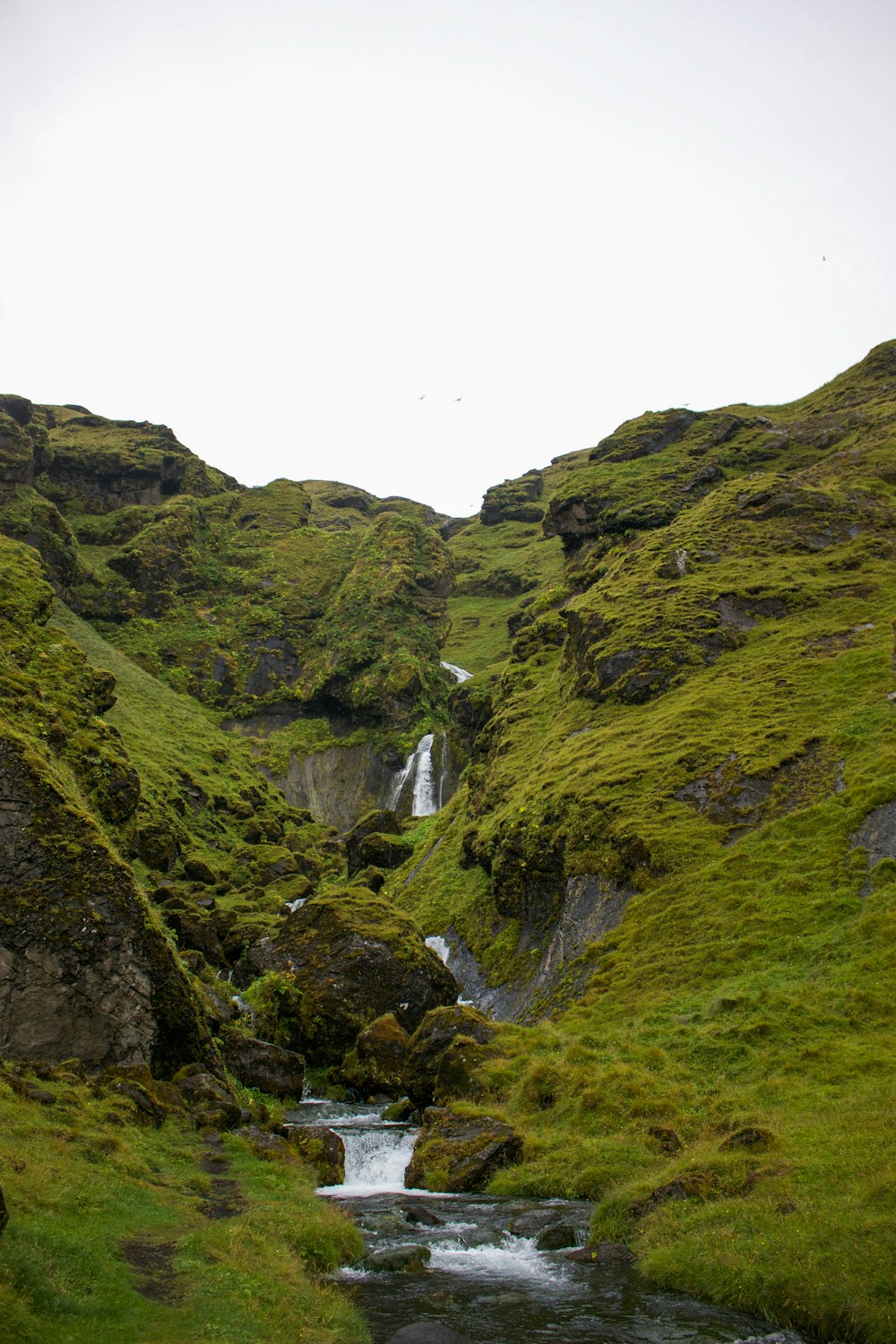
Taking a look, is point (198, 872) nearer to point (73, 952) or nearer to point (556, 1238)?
point (73, 952)

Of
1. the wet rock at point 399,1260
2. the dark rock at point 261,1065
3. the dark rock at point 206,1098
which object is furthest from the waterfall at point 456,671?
the wet rock at point 399,1260

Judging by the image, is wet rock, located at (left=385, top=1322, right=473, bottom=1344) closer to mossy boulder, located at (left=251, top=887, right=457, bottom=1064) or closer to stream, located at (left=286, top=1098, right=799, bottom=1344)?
stream, located at (left=286, top=1098, right=799, bottom=1344)

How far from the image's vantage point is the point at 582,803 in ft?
157

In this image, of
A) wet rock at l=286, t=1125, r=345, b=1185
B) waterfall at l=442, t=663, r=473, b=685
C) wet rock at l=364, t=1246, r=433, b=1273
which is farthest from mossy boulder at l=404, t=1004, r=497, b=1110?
waterfall at l=442, t=663, r=473, b=685

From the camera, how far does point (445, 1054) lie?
31047mm

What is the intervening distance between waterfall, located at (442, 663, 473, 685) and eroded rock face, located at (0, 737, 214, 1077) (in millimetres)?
113600

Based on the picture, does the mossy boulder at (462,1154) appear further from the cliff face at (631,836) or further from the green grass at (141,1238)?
the green grass at (141,1238)

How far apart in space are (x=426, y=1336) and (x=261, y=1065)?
65.3 feet

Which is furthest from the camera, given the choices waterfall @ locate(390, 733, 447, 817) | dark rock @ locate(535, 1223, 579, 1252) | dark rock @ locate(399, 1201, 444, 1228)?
waterfall @ locate(390, 733, 447, 817)

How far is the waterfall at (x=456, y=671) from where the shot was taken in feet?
467

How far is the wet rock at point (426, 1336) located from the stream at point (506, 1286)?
1.47 feet

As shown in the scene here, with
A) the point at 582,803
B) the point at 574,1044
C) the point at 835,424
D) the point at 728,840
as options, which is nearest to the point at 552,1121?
the point at 574,1044

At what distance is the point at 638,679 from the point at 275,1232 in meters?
46.7

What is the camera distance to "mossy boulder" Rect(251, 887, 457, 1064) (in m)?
37.2
